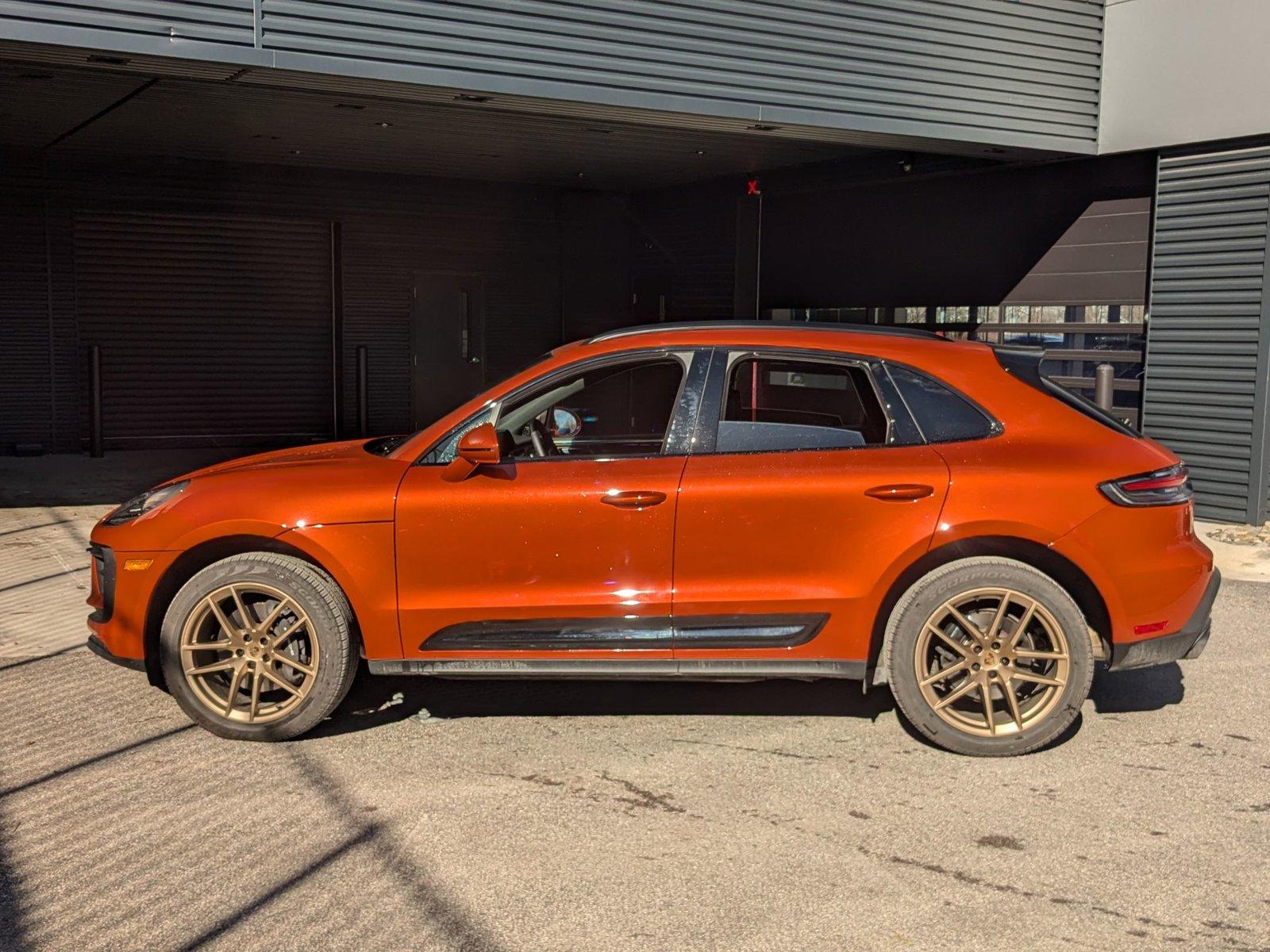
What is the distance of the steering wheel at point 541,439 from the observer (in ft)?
18.3

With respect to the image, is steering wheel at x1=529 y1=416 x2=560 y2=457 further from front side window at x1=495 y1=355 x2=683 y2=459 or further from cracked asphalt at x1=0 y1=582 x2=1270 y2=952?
cracked asphalt at x1=0 y1=582 x2=1270 y2=952

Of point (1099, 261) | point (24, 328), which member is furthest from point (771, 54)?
point (24, 328)

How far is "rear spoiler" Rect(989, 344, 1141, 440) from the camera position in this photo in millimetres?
5402

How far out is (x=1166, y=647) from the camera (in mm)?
5191

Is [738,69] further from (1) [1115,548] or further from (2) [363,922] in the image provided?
(2) [363,922]

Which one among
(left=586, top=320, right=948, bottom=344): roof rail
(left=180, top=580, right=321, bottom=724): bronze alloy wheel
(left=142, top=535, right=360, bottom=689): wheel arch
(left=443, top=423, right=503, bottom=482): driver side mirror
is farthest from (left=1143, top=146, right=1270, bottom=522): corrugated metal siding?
(left=180, top=580, right=321, bottom=724): bronze alloy wheel

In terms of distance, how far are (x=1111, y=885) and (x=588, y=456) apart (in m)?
2.53

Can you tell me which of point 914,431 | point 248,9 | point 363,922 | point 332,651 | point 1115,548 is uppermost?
point 248,9

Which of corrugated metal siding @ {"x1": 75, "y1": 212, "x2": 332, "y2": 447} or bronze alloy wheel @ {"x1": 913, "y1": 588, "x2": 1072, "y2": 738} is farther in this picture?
corrugated metal siding @ {"x1": 75, "y1": 212, "x2": 332, "y2": 447}

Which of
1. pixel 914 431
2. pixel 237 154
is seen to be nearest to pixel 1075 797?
pixel 914 431

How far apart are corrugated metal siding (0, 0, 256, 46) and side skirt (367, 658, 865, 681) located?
209 inches

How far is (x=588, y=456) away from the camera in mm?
5383

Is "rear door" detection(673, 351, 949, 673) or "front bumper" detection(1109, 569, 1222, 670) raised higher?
"rear door" detection(673, 351, 949, 673)

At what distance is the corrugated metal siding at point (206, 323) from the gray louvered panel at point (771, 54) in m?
8.25
